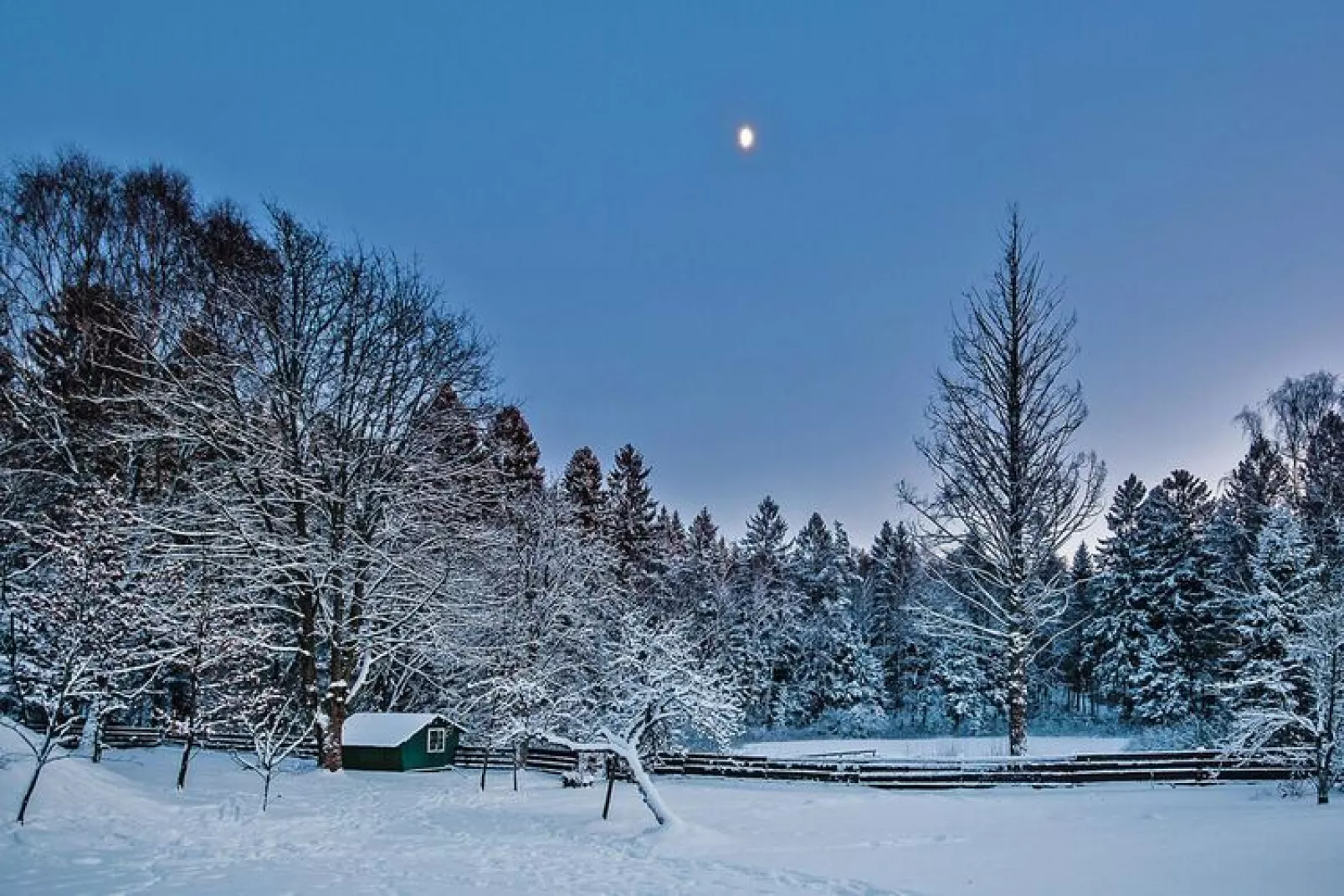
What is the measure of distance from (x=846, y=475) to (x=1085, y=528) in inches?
589

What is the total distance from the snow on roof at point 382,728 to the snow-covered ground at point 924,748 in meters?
10.7

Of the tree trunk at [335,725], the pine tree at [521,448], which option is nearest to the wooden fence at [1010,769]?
the tree trunk at [335,725]

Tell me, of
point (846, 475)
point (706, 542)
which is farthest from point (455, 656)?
point (706, 542)

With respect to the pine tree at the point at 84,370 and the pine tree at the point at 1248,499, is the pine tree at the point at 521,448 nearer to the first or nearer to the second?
the pine tree at the point at 84,370

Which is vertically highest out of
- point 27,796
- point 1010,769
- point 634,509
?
point 634,509

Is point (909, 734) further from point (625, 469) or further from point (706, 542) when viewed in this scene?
point (625, 469)

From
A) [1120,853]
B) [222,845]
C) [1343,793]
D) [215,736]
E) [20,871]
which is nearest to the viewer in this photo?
[20,871]

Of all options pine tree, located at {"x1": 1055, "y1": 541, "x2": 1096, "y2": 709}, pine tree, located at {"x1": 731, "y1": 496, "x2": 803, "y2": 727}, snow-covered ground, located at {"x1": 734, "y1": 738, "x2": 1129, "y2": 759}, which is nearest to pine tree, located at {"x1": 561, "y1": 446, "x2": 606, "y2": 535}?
pine tree, located at {"x1": 731, "y1": 496, "x2": 803, "y2": 727}

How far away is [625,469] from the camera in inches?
1714

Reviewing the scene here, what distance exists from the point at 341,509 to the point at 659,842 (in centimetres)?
1226

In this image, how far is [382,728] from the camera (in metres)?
23.5

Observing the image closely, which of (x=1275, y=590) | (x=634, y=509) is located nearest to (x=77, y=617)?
(x=1275, y=590)

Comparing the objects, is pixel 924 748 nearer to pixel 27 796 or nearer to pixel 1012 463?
pixel 1012 463

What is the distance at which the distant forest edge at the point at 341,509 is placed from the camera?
51.0ft
